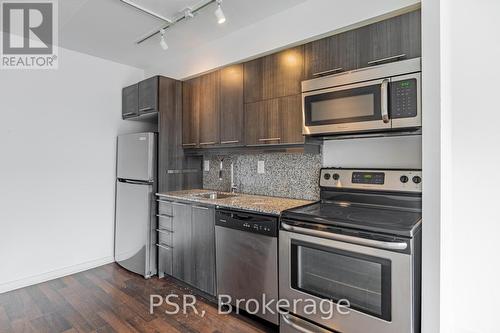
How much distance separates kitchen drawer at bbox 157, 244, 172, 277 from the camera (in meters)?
2.97

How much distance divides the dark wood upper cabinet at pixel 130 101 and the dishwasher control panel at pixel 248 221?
190 cm

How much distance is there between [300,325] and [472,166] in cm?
159

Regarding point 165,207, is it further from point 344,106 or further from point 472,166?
point 472,166

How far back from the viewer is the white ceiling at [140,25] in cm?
232

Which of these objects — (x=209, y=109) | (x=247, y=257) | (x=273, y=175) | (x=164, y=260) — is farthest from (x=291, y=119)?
(x=164, y=260)

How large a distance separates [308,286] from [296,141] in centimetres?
112

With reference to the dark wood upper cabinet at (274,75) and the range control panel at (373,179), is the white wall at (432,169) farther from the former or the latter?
the dark wood upper cabinet at (274,75)

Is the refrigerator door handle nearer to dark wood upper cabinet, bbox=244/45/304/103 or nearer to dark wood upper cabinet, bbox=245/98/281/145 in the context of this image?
dark wood upper cabinet, bbox=245/98/281/145

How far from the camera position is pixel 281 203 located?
7.93 feet

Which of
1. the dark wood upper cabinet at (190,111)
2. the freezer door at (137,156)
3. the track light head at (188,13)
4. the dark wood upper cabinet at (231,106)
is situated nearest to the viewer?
the track light head at (188,13)

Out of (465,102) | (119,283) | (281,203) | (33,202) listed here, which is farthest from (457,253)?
(33,202)

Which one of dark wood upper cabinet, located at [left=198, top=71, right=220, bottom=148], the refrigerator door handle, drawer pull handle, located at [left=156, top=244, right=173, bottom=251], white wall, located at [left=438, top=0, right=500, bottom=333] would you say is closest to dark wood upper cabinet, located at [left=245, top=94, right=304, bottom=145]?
dark wood upper cabinet, located at [left=198, top=71, right=220, bottom=148]

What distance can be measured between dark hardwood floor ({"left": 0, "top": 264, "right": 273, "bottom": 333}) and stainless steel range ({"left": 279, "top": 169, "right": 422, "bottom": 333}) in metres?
0.60

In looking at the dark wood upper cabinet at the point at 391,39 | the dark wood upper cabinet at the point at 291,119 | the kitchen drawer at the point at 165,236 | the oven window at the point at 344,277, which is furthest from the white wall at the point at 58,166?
the dark wood upper cabinet at the point at 391,39
